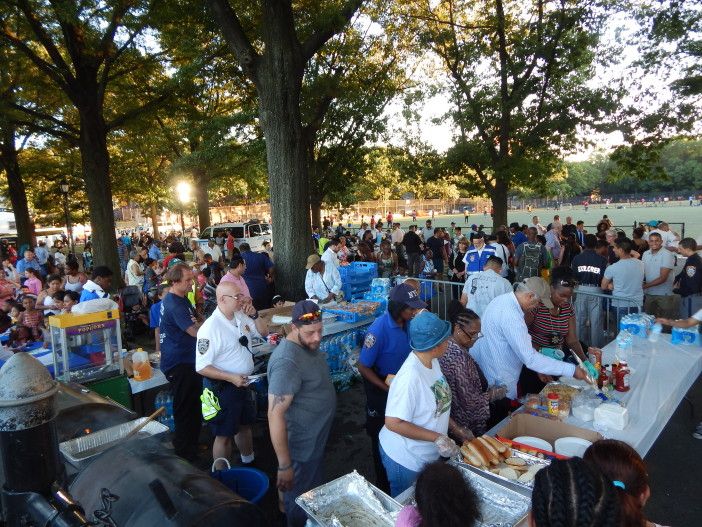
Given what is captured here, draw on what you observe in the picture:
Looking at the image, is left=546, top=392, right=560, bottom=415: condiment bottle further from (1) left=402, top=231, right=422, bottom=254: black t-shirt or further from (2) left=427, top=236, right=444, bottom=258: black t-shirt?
(2) left=427, top=236, right=444, bottom=258: black t-shirt

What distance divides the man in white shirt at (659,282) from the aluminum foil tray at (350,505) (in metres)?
6.91

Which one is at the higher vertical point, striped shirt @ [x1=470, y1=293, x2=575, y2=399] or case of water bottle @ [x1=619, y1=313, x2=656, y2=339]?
striped shirt @ [x1=470, y1=293, x2=575, y2=399]

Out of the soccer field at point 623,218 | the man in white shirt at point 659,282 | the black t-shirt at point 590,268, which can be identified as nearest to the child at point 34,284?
the black t-shirt at point 590,268

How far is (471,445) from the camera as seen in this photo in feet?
9.81

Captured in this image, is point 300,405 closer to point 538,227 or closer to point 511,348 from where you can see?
point 511,348

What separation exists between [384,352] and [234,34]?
26.4 ft

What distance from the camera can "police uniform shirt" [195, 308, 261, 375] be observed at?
3.97 metres

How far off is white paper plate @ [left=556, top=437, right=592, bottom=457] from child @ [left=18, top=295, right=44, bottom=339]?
27.4 feet

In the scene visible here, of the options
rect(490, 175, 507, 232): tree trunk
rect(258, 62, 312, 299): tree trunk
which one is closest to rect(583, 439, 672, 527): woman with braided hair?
rect(258, 62, 312, 299): tree trunk

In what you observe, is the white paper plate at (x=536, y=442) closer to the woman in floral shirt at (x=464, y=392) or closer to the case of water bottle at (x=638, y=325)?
the woman in floral shirt at (x=464, y=392)

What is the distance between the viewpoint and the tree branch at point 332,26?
344 inches

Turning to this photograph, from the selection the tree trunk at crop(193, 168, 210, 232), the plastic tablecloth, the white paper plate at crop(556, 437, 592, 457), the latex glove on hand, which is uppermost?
the tree trunk at crop(193, 168, 210, 232)

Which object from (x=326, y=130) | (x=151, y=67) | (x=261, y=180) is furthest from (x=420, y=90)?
(x=261, y=180)

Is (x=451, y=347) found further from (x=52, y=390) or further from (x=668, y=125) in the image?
(x=668, y=125)
